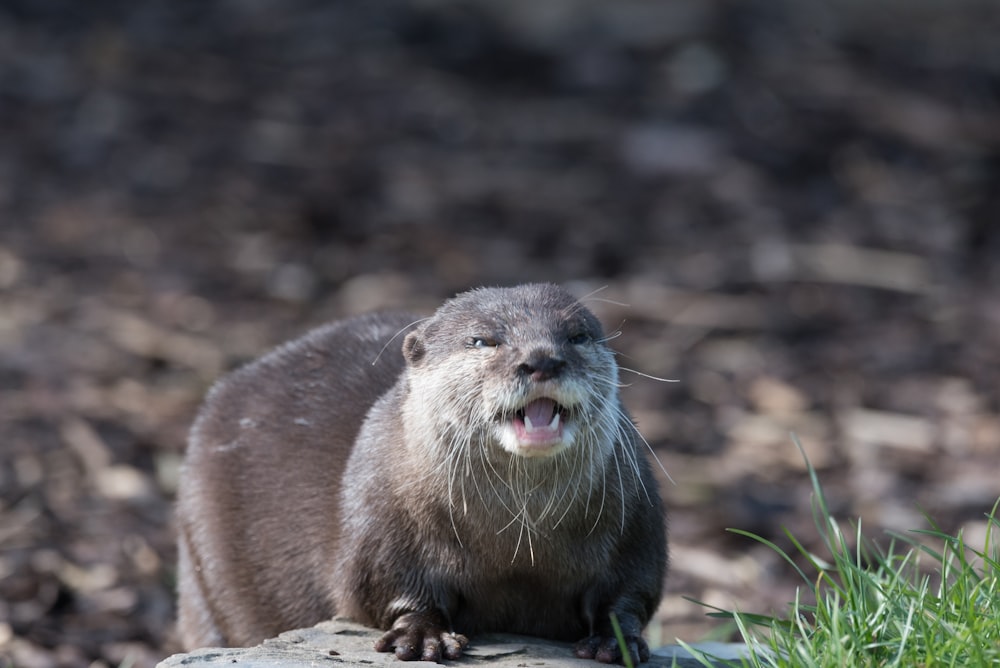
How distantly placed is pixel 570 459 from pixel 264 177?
5.14 meters

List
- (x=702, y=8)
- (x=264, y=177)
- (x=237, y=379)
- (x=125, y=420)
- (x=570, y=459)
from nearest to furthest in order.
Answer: (x=570, y=459), (x=237, y=379), (x=125, y=420), (x=264, y=177), (x=702, y=8)

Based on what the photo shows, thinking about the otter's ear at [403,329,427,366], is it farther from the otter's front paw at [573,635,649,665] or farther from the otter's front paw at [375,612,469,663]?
the otter's front paw at [573,635,649,665]

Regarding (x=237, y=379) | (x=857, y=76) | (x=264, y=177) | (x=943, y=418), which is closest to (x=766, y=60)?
(x=857, y=76)

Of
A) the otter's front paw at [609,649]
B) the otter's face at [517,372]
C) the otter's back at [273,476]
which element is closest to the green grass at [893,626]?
the otter's front paw at [609,649]

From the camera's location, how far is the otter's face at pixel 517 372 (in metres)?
2.82

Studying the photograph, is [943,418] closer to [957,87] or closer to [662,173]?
[662,173]

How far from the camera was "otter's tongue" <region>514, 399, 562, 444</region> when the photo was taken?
281 cm

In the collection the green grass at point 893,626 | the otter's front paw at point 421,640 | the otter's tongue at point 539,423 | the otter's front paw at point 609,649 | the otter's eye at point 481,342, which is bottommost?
the otter's front paw at point 609,649

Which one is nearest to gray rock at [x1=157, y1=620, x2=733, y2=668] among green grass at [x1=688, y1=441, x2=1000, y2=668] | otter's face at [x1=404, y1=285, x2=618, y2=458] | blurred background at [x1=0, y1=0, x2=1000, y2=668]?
green grass at [x1=688, y1=441, x2=1000, y2=668]

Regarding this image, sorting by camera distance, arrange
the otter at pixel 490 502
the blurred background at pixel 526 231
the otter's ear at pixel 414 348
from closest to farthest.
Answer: the otter at pixel 490 502 → the otter's ear at pixel 414 348 → the blurred background at pixel 526 231

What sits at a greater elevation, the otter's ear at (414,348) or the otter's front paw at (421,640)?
the otter's ear at (414,348)

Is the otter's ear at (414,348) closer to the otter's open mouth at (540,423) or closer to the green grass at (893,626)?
the otter's open mouth at (540,423)

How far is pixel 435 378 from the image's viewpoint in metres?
3.05

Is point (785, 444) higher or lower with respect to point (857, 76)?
lower
